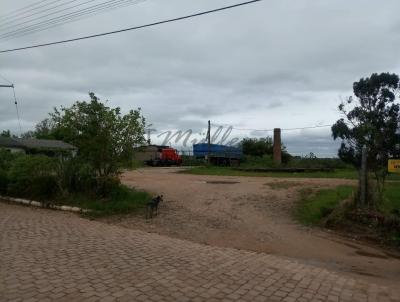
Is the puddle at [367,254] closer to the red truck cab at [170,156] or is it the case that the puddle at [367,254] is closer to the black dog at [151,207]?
the black dog at [151,207]

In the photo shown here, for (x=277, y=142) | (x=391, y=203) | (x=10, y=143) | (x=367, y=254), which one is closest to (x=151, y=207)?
(x=367, y=254)

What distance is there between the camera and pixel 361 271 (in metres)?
7.61

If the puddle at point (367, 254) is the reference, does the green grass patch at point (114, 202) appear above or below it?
above

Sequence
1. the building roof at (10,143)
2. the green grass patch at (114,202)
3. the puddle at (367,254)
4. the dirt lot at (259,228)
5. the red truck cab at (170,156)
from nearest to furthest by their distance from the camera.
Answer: the dirt lot at (259,228)
the puddle at (367,254)
the green grass patch at (114,202)
the red truck cab at (170,156)
the building roof at (10,143)

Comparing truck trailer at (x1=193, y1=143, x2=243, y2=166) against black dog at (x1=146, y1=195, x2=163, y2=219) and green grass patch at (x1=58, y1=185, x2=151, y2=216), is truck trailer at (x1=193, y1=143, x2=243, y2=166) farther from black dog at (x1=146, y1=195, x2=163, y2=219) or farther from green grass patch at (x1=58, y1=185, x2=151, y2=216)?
black dog at (x1=146, y1=195, x2=163, y2=219)

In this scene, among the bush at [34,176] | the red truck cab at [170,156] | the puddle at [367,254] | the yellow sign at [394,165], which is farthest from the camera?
the red truck cab at [170,156]

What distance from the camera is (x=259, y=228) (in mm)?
10922

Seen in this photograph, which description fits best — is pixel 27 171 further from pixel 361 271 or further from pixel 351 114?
pixel 361 271

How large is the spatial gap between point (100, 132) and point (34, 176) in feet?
12.0

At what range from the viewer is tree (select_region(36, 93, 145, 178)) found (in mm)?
14867

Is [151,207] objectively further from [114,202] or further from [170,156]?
[170,156]

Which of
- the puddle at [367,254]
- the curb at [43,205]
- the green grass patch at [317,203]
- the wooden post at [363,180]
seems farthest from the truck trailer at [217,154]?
the puddle at [367,254]

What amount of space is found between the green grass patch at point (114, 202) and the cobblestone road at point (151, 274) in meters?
4.15

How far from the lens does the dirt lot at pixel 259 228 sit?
8.32m
